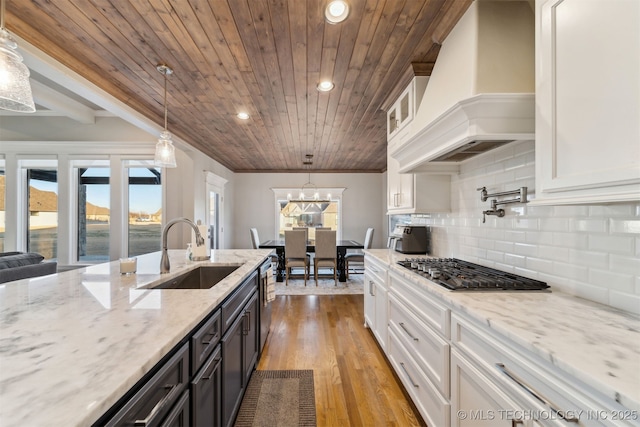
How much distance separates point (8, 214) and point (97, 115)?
2.17 meters

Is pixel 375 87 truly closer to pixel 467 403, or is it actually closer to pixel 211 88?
pixel 211 88

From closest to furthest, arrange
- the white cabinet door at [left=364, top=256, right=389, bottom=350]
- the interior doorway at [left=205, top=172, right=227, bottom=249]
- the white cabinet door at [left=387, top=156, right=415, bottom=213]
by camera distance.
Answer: the white cabinet door at [left=364, top=256, right=389, bottom=350] → the white cabinet door at [left=387, top=156, right=415, bottom=213] → the interior doorway at [left=205, top=172, right=227, bottom=249]

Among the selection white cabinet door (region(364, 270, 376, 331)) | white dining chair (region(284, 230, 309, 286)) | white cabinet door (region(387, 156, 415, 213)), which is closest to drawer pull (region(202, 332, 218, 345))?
white cabinet door (region(364, 270, 376, 331))

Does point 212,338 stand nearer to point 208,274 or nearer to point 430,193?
point 208,274

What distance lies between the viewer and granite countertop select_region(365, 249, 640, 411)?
641 millimetres

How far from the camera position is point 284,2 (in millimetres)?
1512

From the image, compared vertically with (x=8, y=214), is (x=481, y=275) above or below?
below

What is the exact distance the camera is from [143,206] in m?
4.52

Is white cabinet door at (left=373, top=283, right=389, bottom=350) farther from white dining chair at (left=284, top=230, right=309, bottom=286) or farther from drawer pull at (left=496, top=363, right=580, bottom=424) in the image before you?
white dining chair at (left=284, top=230, right=309, bottom=286)

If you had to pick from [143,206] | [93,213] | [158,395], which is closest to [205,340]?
[158,395]

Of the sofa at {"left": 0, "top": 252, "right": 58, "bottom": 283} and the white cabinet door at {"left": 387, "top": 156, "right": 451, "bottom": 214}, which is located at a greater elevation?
the white cabinet door at {"left": 387, "top": 156, "right": 451, "bottom": 214}

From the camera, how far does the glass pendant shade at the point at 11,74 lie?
45.5 inches

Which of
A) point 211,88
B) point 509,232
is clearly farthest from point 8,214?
point 509,232

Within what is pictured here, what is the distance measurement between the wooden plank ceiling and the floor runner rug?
2.55 meters
